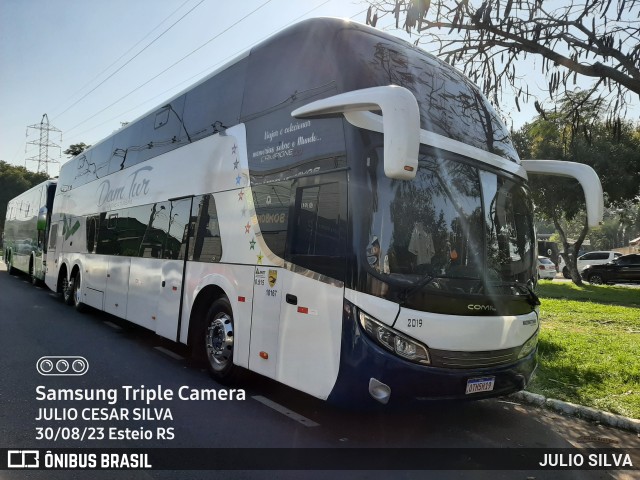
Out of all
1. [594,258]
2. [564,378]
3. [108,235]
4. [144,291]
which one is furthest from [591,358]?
[594,258]

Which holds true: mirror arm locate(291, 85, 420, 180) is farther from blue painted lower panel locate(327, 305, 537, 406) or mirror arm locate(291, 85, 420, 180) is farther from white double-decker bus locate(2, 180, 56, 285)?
white double-decker bus locate(2, 180, 56, 285)

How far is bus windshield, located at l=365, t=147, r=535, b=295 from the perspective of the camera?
4.36 meters

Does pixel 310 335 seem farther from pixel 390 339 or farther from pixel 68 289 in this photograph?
pixel 68 289

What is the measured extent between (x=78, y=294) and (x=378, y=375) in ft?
32.6

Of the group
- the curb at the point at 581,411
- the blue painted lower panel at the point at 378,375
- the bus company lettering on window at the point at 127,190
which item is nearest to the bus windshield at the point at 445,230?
the blue painted lower panel at the point at 378,375

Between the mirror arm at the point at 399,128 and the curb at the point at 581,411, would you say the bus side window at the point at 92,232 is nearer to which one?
the mirror arm at the point at 399,128

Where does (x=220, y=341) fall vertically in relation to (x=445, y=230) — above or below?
below

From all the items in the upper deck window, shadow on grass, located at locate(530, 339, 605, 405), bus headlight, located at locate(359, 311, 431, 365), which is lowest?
shadow on grass, located at locate(530, 339, 605, 405)

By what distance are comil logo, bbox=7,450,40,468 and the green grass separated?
542 cm

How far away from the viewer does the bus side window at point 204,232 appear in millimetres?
6453

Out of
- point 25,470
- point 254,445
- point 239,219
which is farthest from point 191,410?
point 239,219

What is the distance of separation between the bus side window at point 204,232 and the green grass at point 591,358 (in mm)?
4377

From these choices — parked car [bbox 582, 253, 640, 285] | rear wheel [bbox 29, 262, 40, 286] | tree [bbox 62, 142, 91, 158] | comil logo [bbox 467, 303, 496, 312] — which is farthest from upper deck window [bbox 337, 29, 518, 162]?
tree [bbox 62, 142, 91, 158]

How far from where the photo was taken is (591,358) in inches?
312
